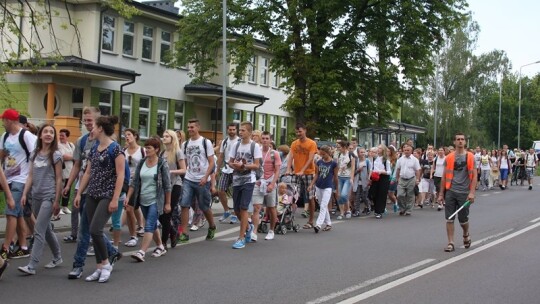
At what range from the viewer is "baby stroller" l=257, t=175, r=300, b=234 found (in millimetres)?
12964

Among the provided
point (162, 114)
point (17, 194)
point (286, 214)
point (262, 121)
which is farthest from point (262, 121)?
point (17, 194)

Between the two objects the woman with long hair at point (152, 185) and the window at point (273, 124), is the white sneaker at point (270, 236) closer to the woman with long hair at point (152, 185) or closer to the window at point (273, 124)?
the woman with long hair at point (152, 185)

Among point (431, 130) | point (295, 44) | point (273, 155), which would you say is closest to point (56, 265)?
point (273, 155)

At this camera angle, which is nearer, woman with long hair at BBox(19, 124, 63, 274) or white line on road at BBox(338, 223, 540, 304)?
white line on road at BBox(338, 223, 540, 304)

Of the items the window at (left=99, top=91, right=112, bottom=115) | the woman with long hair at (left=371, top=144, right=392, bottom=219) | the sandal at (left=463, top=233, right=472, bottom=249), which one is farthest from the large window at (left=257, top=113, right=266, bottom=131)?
the sandal at (left=463, top=233, right=472, bottom=249)

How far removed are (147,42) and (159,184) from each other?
2782cm

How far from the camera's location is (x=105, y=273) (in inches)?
312

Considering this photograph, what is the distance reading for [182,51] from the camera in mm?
33344

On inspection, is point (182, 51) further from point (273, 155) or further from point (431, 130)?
point (431, 130)

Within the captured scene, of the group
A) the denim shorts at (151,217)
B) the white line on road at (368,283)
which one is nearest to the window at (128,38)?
the denim shorts at (151,217)

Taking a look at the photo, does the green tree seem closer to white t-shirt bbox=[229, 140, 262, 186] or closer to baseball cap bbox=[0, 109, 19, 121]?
white t-shirt bbox=[229, 140, 262, 186]

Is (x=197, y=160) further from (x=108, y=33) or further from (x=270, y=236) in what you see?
(x=108, y=33)

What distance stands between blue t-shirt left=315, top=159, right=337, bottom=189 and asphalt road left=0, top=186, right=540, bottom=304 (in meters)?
0.94

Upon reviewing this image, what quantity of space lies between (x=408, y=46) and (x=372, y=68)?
2.35 metres
